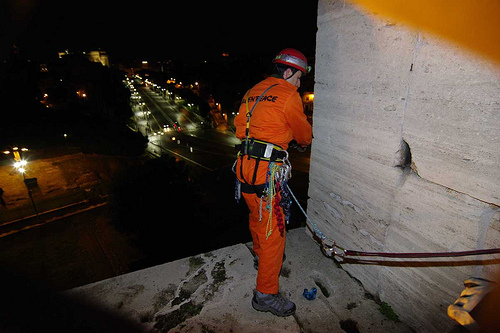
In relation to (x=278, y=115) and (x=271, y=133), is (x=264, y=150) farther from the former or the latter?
(x=278, y=115)

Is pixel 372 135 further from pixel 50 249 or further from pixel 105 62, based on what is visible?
pixel 105 62

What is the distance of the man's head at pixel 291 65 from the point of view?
2465 millimetres

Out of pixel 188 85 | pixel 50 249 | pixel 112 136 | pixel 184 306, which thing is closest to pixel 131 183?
pixel 50 249

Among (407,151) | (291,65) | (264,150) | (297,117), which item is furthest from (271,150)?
(407,151)

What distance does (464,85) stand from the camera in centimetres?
160

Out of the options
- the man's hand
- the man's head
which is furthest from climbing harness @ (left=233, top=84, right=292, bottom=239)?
the man's hand

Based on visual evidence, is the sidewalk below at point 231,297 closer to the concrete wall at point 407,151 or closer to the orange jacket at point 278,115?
the concrete wall at point 407,151

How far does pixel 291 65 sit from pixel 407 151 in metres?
1.36

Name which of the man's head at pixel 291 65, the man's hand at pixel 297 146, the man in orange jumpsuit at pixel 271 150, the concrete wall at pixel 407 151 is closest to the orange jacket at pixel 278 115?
the man in orange jumpsuit at pixel 271 150

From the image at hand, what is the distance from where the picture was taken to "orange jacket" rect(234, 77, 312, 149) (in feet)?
7.82

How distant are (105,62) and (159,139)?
8184 cm

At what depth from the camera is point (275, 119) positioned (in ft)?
7.96

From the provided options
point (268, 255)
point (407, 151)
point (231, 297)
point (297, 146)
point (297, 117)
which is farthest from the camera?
point (297, 146)

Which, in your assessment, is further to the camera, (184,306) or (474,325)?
(184,306)
